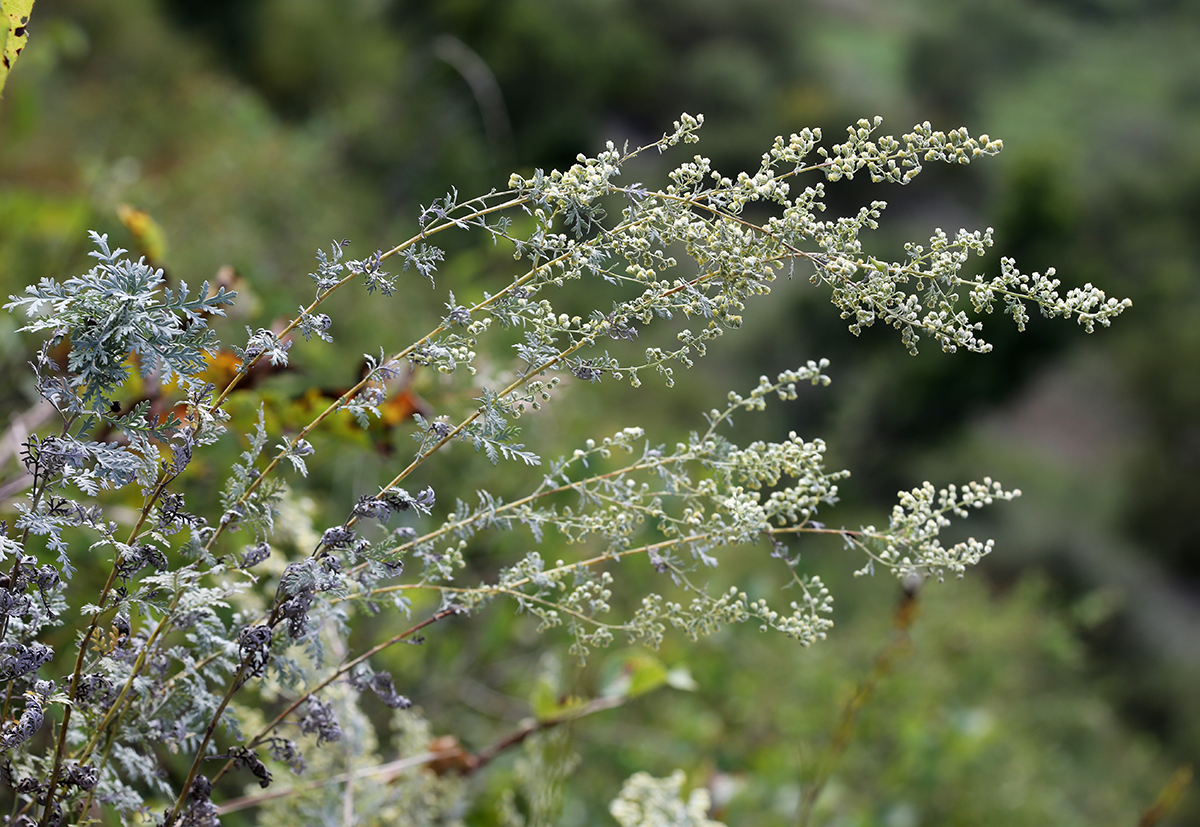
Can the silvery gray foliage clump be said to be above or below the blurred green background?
below

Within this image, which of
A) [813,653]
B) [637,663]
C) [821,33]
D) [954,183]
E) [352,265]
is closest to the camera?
[352,265]

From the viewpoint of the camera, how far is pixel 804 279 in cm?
539

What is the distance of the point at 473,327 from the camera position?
18.2 inches

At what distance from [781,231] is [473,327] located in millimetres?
178

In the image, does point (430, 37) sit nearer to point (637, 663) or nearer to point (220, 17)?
point (220, 17)

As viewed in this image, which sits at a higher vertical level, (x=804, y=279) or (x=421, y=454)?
(x=804, y=279)

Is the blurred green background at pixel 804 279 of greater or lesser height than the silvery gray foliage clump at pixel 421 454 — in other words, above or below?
above

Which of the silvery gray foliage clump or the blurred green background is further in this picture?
the blurred green background

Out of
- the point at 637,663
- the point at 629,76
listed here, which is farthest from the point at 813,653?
the point at 629,76

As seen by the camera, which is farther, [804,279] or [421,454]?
[804,279]

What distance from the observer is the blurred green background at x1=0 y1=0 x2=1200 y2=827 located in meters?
1.74

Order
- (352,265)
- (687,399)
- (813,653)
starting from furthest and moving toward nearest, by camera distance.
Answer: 1. (687,399)
2. (813,653)
3. (352,265)

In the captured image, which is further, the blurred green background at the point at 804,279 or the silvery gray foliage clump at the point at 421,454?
the blurred green background at the point at 804,279

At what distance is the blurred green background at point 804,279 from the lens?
174 cm
